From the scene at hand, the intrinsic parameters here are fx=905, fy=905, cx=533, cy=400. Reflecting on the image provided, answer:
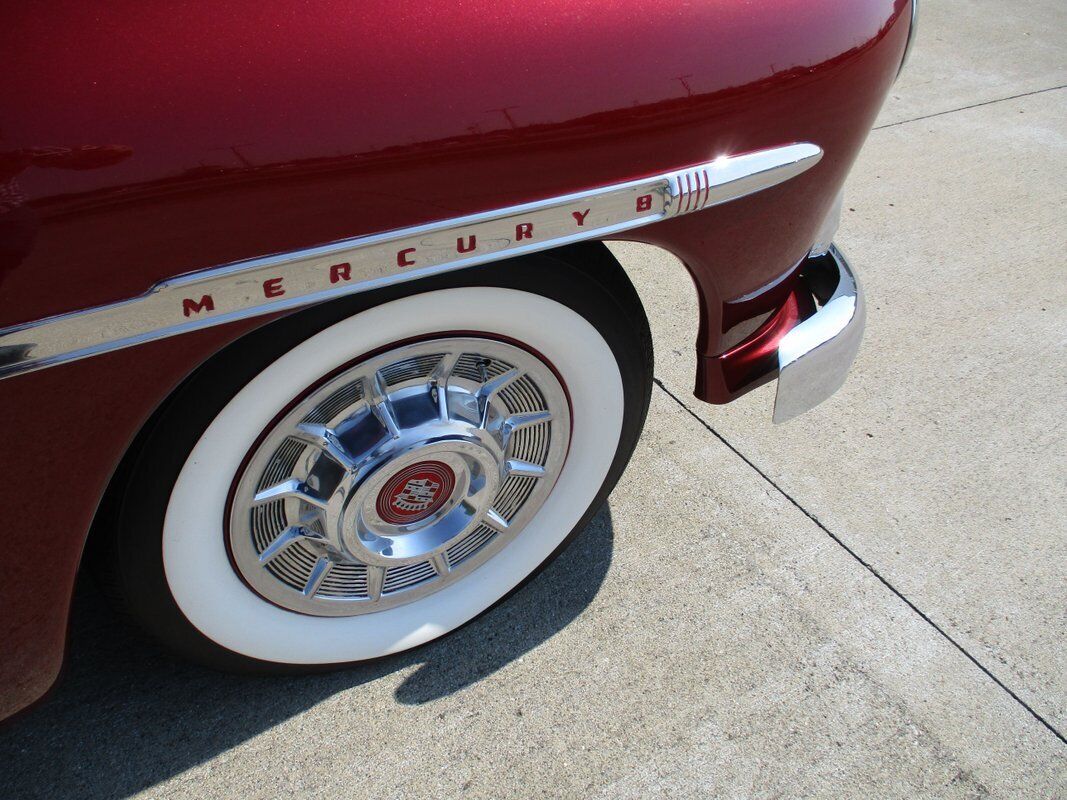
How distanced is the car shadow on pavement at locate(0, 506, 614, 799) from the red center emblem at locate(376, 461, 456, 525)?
1.24 ft

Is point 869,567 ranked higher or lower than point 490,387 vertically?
lower

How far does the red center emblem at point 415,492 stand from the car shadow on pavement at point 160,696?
1.24 feet

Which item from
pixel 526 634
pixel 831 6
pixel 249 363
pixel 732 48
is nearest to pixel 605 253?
pixel 732 48

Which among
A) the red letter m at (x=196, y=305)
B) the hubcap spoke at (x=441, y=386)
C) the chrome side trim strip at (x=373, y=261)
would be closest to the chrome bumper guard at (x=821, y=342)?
the chrome side trim strip at (x=373, y=261)

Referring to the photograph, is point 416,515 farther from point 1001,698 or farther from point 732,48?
point 1001,698

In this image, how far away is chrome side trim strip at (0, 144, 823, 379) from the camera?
113cm

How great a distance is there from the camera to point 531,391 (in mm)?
1731

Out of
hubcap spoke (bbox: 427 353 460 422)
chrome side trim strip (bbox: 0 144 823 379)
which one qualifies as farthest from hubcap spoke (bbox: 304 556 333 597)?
chrome side trim strip (bbox: 0 144 823 379)

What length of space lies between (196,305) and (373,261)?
0.24m

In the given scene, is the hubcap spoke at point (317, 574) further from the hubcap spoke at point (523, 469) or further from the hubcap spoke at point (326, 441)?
the hubcap spoke at point (523, 469)

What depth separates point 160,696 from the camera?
6.12 feet

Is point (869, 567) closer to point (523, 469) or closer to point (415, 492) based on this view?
point (523, 469)

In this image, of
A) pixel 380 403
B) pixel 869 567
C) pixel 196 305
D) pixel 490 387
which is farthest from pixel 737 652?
pixel 196 305

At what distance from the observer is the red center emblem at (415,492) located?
5.44 feet
